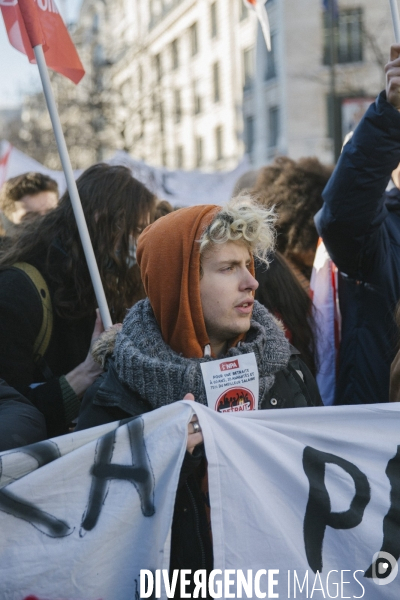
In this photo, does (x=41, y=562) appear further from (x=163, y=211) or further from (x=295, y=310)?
(x=163, y=211)

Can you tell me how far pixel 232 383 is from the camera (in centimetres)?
222

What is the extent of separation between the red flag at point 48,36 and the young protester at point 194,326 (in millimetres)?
1210

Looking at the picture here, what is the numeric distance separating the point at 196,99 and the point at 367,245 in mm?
35102

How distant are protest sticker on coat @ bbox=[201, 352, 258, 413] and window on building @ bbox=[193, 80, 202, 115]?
3539cm

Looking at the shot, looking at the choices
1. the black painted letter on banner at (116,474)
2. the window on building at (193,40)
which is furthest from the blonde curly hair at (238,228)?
the window on building at (193,40)

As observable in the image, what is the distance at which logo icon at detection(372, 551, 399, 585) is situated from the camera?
199cm

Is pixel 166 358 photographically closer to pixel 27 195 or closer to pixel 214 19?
pixel 27 195

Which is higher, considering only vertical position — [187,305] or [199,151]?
[199,151]

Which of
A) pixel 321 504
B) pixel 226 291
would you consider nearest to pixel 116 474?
pixel 321 504

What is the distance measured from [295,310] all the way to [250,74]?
30.1 m

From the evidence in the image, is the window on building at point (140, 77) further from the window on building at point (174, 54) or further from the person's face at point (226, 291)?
the person's face at point (226, 291)

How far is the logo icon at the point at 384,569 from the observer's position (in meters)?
1.99

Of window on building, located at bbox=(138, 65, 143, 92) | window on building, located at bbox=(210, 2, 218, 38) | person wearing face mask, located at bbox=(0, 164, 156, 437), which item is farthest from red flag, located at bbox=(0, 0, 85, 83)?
window on building, located at bbox=(210, 2, 218, 38)

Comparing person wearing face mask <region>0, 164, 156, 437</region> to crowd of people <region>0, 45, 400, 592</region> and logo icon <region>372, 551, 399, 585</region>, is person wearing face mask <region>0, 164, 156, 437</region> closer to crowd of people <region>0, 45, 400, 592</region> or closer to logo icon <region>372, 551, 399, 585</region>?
crowd of people <region>0, 45, 400, 592</region>
